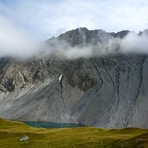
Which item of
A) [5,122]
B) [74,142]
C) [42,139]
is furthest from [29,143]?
[5,122]

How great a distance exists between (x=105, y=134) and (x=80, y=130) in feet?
30.5

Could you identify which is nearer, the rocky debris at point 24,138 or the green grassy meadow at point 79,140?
the green grassy meadow at point 79,140

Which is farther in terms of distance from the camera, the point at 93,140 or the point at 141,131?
the point at 141,131

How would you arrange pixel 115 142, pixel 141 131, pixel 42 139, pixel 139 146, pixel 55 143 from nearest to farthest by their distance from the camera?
pixel 139 146 < pixel 115 142 < pixel 55 143 < pixel 42 139 < pixel 141 131

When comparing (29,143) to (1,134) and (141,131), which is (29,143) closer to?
(1,134)

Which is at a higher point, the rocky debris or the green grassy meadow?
the rocky debris

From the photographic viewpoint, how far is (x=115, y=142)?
175 feet

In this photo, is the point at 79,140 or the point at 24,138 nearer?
the point at 79,140

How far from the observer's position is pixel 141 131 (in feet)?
228

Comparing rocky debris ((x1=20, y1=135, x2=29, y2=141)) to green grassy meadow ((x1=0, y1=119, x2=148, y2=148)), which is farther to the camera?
rocky debris ((x1=20, y1=135, x2=29, y2=141))

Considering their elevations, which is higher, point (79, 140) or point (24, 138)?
point (24, 138)

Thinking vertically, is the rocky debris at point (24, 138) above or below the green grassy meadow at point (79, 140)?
above

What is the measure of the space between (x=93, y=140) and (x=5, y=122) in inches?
1651

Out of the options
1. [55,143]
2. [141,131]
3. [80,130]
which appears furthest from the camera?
[80,130]
